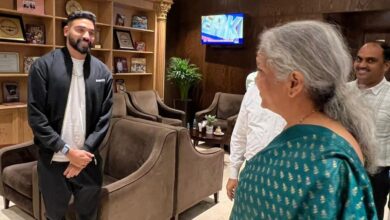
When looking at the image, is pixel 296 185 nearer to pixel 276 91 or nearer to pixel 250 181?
pixel 250 181

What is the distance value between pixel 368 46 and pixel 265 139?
85cm

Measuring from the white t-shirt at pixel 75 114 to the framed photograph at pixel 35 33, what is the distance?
110 inches

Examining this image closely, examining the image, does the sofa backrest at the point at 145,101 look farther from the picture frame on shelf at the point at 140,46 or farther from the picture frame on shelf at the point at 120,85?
the picture frame on shelf at the point at 140,46

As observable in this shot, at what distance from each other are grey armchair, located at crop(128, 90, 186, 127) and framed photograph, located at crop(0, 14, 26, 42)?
5.64 feet

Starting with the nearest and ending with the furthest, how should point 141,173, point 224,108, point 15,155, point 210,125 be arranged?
1. point 141,173
2. point 15,155
3. point 210,125
4. point 224,108

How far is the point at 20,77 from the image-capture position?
432cm

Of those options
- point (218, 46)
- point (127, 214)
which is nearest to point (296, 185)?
point (127, 214)

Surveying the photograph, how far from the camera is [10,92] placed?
4.18 meters

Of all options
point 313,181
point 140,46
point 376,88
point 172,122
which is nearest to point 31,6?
point 140,46

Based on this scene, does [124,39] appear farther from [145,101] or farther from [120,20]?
[145,101]

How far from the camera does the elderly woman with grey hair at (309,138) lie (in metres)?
0.63

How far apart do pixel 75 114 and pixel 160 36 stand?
13.8 feet

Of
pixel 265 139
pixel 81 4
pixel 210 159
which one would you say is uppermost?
pixel 81 4

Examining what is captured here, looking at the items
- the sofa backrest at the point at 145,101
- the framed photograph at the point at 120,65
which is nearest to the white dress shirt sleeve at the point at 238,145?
the sofa backrest at the point at 145,101
